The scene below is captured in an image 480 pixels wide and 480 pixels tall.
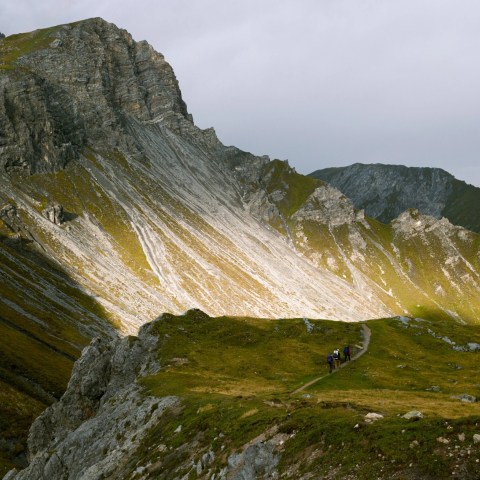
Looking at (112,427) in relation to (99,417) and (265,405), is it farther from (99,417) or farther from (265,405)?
(265,405)

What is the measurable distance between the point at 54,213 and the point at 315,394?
184521 millimetres

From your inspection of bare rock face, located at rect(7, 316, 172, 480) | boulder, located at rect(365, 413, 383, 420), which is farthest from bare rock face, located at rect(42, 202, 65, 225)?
boulder, located at rect(365, 413, 383, 420)

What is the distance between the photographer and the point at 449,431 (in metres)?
17.2

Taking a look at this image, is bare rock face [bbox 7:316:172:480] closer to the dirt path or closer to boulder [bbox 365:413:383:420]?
the dirt path

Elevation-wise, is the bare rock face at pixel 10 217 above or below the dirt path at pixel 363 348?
above

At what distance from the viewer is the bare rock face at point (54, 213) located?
189 meters

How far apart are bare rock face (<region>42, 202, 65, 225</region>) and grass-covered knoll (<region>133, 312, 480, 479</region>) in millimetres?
146358

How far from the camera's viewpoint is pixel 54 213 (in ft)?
625

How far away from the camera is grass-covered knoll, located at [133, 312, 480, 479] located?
17.6 metres

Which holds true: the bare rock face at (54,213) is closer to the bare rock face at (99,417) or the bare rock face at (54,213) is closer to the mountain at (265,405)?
the mountain at (265,405)

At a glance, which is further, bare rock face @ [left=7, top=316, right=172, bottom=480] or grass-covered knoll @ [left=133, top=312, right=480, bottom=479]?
bare rock face @ [left=7, top=316, right=172, bottom=480]

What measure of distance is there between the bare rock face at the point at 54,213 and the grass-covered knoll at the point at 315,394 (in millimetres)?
146358

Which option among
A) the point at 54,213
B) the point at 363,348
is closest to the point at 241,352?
the point at 363,348

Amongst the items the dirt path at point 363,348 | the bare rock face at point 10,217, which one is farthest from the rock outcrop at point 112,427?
the bare rock face at point 10,217
